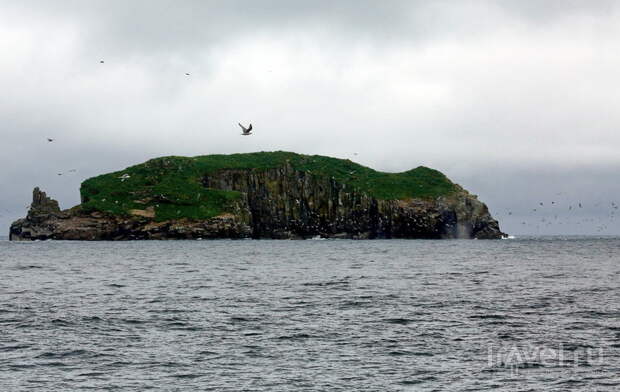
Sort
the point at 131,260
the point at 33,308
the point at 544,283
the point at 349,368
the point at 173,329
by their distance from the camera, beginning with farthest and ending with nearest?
the point at 131,260
the point at 544,283
the point at 33,308
the point at 173,329
the point at 349,368

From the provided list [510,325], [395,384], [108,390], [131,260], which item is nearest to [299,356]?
[395,384]

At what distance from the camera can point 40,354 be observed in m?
33.0

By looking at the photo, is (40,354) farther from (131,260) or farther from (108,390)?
(131,260)

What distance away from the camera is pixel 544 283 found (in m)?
67.5

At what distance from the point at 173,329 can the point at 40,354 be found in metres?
8.13

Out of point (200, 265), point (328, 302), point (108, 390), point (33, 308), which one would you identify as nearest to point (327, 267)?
point (200, 265)

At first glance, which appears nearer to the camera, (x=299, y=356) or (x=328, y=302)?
(x=299, y=356)

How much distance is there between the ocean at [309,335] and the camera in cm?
2877

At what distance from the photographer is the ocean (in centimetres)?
2877

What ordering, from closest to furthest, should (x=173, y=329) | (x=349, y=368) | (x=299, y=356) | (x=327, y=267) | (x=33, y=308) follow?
(x=349, y=368) < (x=299, y=356) < (x=173, y=329) < (x=33, y=308) < (x=327, y=267)

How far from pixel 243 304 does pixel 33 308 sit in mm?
13292

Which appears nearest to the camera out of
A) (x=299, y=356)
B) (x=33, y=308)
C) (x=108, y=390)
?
(x=108, y=390)

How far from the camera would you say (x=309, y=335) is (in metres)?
37.9

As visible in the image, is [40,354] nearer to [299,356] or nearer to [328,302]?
[299,356]
